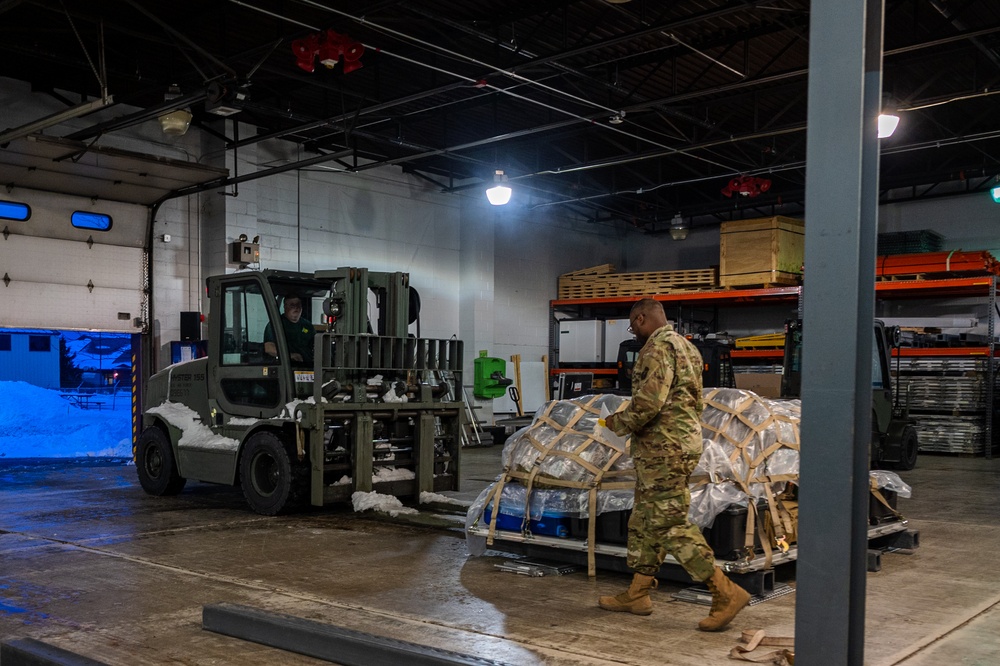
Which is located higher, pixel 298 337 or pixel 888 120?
pixel 888 120

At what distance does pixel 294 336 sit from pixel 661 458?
5133mm

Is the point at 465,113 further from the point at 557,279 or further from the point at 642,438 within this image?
the point at 642,438

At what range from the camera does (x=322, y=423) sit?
28.7ft


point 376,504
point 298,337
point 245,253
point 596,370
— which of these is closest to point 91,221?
point 245,253

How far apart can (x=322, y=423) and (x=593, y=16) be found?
6230mm

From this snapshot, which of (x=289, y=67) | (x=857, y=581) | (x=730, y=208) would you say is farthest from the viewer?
(x=730, y=208)

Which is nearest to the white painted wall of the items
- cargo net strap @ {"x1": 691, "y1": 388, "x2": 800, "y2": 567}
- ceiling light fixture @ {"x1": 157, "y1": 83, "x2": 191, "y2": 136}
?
ceiling light fixture @ {"x1": 157, "y1": 83, "x2": 191, "y2": 136}

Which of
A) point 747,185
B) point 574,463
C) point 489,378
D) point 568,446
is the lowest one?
point 489,378

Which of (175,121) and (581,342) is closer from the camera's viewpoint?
(175,121)

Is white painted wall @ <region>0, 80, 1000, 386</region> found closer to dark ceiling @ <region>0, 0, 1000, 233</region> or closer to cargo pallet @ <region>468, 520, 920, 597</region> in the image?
dark ceiling @ <region>0, 0, 1000, 233</region>

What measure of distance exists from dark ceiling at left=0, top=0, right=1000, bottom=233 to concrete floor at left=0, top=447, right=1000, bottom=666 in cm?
504

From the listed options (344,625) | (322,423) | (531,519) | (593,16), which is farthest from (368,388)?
(593,16)

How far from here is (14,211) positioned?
43.2ft

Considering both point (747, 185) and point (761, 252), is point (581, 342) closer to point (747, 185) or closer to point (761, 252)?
point (761, 252)
